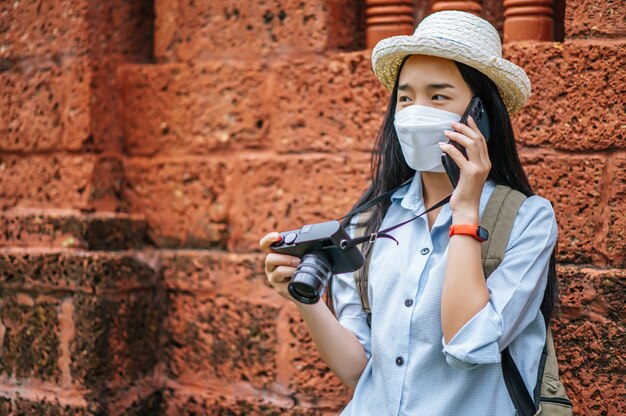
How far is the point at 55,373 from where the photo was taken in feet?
11.7

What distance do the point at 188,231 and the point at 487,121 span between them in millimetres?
1812

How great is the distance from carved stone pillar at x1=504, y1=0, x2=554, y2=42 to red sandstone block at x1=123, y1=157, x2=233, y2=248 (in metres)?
1.34

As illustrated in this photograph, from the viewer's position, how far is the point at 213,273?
11.9 feet

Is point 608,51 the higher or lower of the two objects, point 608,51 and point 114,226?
the higher

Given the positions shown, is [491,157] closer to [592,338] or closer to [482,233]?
[482,233]

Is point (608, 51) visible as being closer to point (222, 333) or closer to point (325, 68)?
point (325, 68)

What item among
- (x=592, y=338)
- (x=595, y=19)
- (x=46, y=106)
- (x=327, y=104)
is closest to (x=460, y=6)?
(x=595, y=19)

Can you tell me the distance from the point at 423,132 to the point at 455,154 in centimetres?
15

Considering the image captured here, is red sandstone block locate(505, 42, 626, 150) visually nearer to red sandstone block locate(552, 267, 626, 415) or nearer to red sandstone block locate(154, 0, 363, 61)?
red sandstone block locate(552, 267, 626, 415)

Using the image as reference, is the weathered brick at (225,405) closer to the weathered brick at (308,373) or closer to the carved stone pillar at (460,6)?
the weathered brick at (308,373)

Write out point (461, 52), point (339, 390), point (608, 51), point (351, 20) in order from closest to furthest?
point (461, 52), point (608, 51), point (339, 390), point (351, 20)

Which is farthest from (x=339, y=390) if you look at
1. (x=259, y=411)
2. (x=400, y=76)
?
(x=400, y=76)

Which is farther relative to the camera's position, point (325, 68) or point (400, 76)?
point (325, 68)

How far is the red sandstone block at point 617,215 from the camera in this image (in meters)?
2.87
